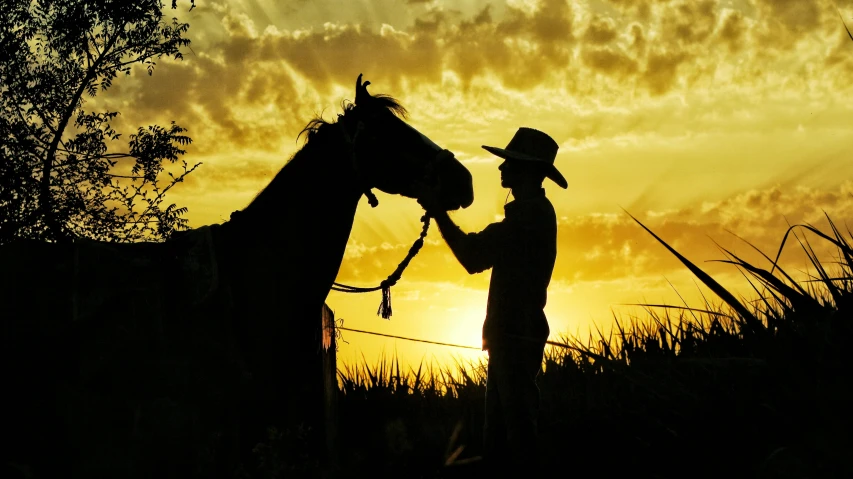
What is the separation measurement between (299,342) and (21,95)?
12.8 m

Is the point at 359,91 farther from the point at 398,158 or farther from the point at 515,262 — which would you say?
the point at 515,262

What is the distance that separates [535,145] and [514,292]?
107 cm

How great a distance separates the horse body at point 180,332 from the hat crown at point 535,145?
3.26 feet

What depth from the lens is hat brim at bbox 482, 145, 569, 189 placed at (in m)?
4.57

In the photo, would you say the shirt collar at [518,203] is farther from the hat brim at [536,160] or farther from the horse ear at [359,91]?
the horse ear at [359,91]

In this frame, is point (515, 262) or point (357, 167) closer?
point (515, 262)

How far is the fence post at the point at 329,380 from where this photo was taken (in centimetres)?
495

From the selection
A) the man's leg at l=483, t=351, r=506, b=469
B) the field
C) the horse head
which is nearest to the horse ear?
the horse head

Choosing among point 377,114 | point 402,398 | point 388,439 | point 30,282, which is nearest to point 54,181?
point 402,398

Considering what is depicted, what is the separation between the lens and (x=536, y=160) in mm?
4570

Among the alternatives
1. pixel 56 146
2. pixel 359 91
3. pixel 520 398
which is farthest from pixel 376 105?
pixel 56 146

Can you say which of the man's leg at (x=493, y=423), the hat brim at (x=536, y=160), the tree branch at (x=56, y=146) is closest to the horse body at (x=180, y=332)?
the hat brim at (x=536, y=160)

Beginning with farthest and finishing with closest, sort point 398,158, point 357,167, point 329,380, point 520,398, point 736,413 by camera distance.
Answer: point 329,380 → point 398,158 → point 357,167 → point 520,398 → point 736,413

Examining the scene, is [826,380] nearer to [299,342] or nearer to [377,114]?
[299,342]
